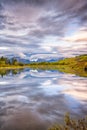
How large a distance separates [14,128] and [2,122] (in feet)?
3.72

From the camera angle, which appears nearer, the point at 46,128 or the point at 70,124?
the point at 70,124

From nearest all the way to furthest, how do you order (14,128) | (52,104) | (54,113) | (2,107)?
(14,128), (54,113), (2,107), (52,104)

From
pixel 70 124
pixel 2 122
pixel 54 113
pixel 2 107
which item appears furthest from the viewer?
pixel 2 107

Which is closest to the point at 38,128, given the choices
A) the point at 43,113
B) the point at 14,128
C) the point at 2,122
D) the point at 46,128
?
the point at 46,128

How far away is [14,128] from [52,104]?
5.73 metres

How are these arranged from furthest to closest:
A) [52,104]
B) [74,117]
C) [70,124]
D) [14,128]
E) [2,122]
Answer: [52,104] → [74,117] → [2,122] → [14,128] → [70,124]

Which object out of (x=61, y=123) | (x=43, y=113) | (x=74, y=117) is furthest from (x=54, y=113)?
(x=61, y=123)

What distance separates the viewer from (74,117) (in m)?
11.6

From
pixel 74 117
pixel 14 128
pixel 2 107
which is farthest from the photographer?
pixel 2 107

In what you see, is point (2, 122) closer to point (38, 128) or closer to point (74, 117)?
point (38, 128)

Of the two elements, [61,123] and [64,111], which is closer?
[61,123]

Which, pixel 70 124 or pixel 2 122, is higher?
pixel 70 124

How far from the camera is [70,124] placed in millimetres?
7828

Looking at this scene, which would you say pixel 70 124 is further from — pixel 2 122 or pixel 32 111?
pixel 32 111
